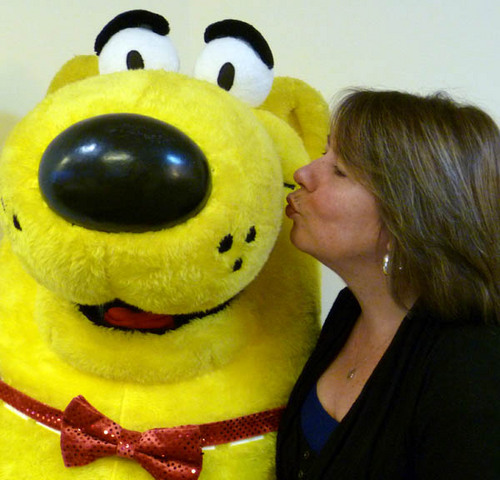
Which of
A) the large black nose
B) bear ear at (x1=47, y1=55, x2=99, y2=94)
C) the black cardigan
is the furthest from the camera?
bear ear at (x1=47, y1=55, x2=99, y2=94)

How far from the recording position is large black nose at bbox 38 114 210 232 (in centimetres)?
53

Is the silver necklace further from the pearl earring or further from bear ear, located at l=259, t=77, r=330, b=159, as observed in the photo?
bear ear, located at l=259, t=77, r=330, b=159

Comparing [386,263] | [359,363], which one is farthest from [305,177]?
[359,363]

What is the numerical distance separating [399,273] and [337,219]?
0.36 feet

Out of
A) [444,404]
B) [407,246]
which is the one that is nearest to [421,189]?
[407,246]

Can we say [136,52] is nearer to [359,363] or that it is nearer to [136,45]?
[136,45]

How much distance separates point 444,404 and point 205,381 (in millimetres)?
285

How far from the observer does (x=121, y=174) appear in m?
0.52

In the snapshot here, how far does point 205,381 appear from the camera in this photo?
0.74 meters

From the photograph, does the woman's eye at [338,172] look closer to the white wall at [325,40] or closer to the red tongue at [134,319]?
the red tongue at [134,319]

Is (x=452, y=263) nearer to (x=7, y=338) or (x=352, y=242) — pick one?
(x=352, y=242)

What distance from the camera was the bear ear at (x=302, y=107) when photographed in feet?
3.09

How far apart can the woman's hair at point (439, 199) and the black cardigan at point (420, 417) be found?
4cm

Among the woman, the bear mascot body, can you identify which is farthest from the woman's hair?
the bear mascot body
